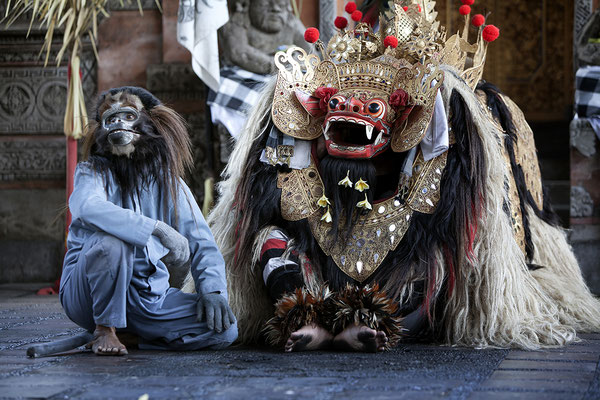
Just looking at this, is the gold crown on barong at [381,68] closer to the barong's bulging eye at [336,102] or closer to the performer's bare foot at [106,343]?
the barong's bulging eye at [336,102]

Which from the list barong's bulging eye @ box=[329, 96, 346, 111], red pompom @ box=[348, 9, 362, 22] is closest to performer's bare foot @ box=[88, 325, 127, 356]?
barong's bulging eye @ box=[329, 96, 346, 111]

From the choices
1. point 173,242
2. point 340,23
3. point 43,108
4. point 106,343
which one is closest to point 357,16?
point 340,23

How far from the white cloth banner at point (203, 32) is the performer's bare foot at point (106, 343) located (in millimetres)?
2871

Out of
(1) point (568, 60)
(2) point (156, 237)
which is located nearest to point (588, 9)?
(1) point (568, 60)

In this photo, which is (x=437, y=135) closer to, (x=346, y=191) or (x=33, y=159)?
(x=346, y=191)

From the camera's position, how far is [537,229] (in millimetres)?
4098

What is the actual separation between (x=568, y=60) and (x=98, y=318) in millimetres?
5903

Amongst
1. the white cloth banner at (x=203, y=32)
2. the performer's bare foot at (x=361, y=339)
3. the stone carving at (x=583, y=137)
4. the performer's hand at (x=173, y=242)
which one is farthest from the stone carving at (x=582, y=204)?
the performer's hand at (x=173, y=242)

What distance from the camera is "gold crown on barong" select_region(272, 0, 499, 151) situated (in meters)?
3.50

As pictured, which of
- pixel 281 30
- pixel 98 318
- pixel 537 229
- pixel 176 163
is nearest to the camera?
pixel 98 318

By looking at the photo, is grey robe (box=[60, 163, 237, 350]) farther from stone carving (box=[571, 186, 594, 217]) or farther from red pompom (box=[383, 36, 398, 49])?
stone carving (box=[571, 186, 594, 217])

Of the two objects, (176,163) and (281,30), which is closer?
(176,163)

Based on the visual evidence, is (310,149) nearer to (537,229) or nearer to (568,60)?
(537,229)

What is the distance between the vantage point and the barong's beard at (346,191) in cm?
350
